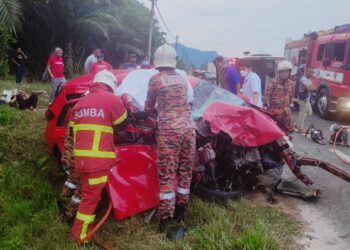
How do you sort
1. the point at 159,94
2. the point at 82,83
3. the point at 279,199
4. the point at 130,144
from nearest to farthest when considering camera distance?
the point at 159,94 < the point at 130,144 < the point at 279,199 < the point at 82,83

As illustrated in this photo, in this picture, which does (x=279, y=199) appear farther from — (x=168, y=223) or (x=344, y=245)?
(x=168, y=223)

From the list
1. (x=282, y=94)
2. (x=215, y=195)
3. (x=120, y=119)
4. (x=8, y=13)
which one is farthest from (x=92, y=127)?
(x=8, y=13)

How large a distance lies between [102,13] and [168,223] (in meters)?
16.0

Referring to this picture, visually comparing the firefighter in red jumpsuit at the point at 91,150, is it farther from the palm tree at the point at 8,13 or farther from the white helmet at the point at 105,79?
the palm tree at the point at 8,13

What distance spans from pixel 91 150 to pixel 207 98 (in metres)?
2.08

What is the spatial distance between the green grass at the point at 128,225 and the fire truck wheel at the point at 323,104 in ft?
26.4

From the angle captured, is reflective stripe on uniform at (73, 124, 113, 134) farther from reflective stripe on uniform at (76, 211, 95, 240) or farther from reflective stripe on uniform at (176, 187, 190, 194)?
reflective stripe on uniform at (176, 187, 190, 194)

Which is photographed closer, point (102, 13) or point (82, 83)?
point (82, 83)

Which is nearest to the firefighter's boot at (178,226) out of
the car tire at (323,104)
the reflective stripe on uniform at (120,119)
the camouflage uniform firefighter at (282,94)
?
the reflective stripe on uniform at (120,119)

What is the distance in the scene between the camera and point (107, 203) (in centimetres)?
418

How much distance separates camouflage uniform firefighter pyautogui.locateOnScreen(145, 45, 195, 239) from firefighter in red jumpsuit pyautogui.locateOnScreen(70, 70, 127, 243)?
0.47m

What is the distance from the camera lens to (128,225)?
3.83 meters

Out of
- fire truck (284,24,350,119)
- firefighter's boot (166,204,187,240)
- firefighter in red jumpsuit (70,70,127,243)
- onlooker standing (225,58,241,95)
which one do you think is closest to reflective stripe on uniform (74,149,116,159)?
firefighter in red jumpsuit (70,70,127,243)

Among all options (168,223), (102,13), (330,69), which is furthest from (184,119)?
(102,13)
